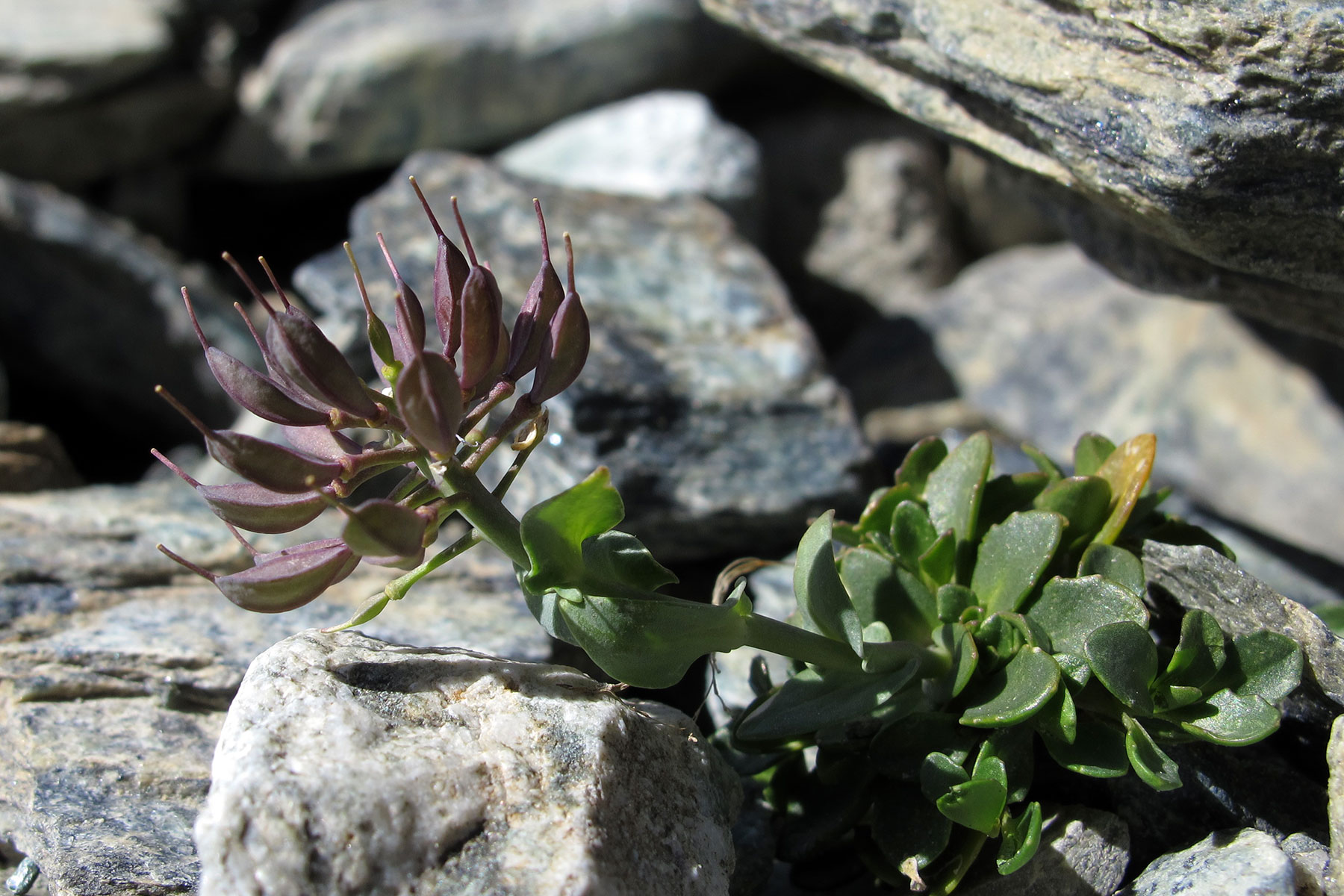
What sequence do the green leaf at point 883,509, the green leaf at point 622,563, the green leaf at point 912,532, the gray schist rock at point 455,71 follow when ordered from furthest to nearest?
1. the gray schist rock at point 455,71
2. the green leaf at point 883,509
3. the green leaf at point 912,532
4. the green leaf at point 622,563

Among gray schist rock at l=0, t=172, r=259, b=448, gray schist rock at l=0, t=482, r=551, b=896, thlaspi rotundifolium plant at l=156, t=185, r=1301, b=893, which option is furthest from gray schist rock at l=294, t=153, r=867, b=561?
gray schist rock at l=0, t=172, r=259, b=448

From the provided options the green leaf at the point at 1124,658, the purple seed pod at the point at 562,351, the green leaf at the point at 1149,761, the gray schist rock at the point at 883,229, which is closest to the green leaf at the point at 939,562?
the green leaf at the point at 1124,658

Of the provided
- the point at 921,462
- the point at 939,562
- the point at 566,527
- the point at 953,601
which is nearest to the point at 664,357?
the point at 921,462

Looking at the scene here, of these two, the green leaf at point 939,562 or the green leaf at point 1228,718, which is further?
the green leaf at point 939,562

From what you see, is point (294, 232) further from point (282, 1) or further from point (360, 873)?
point (360, 873)

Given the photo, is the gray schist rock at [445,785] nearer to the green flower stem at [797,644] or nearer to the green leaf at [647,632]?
the green leaf at [647,632]

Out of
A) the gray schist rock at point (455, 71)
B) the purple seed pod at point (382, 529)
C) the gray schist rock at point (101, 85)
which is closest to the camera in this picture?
the purple seed pod at point (382, 529)

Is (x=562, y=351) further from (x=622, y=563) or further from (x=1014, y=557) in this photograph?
(x=1014, y=557)

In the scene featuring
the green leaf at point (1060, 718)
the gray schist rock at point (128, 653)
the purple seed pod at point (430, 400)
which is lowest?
the gray schist rock at point (128, 653)
